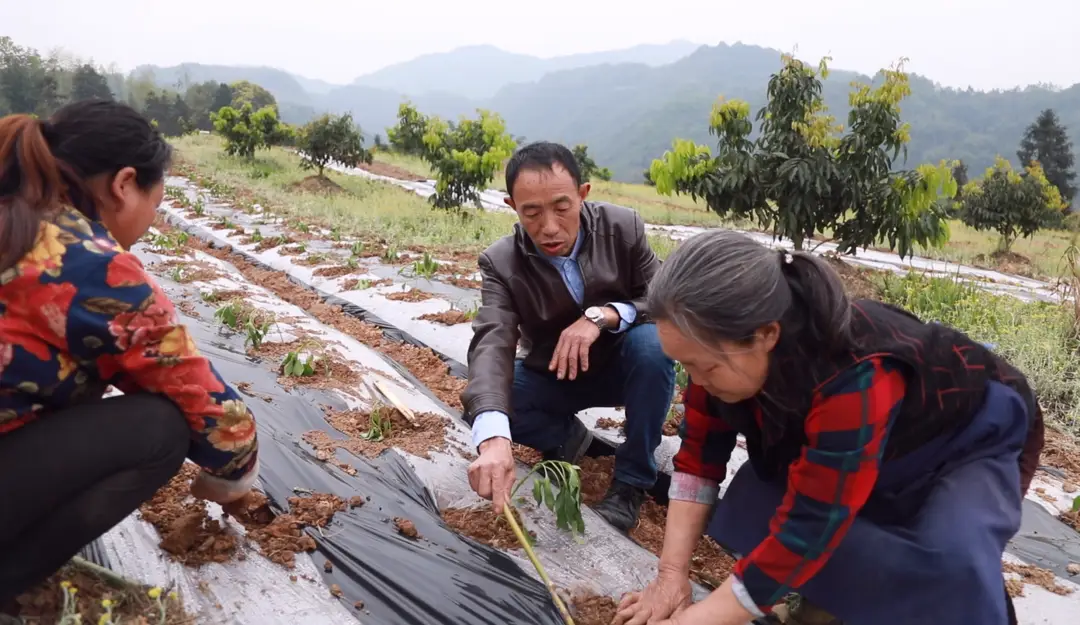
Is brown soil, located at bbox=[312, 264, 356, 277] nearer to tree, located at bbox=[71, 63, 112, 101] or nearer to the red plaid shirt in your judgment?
the red plaid shirt

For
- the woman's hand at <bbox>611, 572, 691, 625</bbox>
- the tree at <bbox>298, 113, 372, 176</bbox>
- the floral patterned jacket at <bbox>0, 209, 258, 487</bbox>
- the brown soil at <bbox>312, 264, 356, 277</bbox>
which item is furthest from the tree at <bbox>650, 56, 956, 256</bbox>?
the tree at <bbox>298, 113, 372, 176</bbox>

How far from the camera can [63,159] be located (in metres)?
1.21

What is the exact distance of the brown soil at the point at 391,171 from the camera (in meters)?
18.8

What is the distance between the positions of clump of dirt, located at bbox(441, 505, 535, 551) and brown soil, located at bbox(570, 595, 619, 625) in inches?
10.0

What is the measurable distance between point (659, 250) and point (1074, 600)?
503cm

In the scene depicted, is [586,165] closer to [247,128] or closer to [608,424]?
[247,128]

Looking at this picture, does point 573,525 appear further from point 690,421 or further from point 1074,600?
point 1074,600

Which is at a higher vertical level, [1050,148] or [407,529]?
[1050,148]

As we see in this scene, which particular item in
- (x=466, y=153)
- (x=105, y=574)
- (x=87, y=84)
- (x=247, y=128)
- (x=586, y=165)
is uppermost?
(x=87, y=84)

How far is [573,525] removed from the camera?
1777 millimetres

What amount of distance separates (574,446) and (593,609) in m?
0.78

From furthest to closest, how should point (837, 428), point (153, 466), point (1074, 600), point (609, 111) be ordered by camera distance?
1. point (609, 111)
2. point (1074, 600)
3. point (153, 466)
4. point (837, 428)

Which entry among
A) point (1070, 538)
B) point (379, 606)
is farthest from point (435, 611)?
point (1070, 538)

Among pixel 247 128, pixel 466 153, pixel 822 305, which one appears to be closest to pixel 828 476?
pixel 822 305
